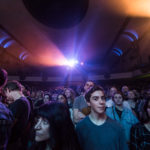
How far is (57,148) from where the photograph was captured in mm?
785

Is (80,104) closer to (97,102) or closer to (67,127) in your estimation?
(97,102)

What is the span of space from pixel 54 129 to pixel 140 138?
1.25m

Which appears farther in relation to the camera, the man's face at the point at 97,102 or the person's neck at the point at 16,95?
the person's neck at the point at 16,95

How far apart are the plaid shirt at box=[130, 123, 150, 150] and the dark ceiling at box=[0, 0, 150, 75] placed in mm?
3389

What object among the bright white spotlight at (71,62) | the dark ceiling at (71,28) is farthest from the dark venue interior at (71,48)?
the bright white spotlight at (71,62)

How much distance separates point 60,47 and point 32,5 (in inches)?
120

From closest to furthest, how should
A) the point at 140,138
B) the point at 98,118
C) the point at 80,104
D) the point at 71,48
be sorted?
the point at 98,118 < the point at 140,138 < the point at 80,104 < the point at 71,48

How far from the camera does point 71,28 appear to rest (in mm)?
4453

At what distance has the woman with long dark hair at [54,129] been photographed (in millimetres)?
783

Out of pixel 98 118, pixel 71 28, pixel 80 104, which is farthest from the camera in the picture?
pixel 71 28

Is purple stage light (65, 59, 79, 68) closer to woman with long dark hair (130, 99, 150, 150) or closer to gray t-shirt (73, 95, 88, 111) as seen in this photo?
gray t-shirt (73, 95, 88, 111)

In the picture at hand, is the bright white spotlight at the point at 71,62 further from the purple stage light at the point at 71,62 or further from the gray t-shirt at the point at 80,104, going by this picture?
the gray t-shirt at the point at 80,104

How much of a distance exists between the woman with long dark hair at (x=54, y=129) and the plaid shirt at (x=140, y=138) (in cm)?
105

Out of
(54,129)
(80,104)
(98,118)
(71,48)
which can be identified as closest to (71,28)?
(71,48)
